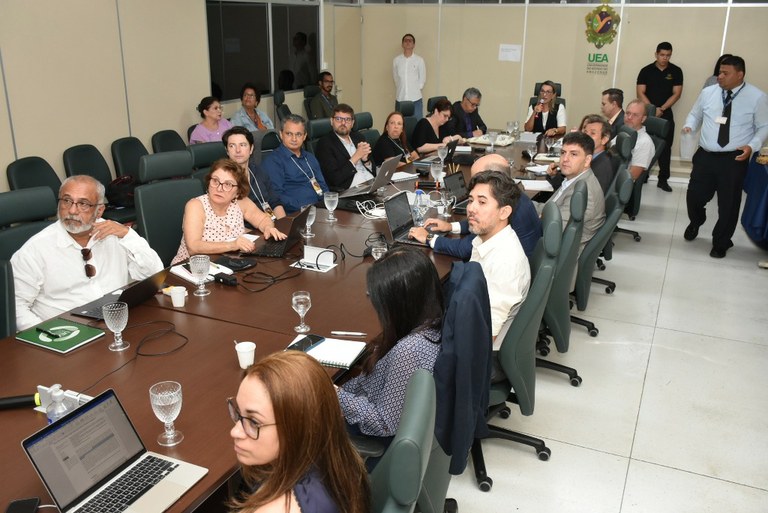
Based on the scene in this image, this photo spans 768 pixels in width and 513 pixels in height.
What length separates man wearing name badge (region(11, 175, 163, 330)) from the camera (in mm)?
2971

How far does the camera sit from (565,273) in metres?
3.56

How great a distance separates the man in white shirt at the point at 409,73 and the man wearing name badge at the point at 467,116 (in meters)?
2.38

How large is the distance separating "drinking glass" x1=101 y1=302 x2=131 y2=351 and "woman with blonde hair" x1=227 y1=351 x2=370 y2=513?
3.80 feet

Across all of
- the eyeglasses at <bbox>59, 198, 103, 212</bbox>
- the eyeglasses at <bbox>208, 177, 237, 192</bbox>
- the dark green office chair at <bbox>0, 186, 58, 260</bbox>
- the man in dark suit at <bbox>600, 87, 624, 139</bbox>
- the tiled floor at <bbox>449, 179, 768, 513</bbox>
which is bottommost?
the tiled floor at <bbox>449, 179, 768, 513</bbox>

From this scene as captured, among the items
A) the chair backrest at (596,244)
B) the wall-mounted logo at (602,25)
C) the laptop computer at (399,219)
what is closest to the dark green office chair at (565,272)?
the chair backrest at (596,244)

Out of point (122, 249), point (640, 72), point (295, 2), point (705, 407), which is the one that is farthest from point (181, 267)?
point (640, 72)

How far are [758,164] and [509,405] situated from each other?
4.44 meters

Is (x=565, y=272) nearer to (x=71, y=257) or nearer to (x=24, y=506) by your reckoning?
(x=71, y=257)

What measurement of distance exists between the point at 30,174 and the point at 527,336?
171 inches

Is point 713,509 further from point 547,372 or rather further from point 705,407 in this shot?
point 547,372

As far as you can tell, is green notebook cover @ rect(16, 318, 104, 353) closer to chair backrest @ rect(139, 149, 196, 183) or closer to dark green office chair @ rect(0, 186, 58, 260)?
dark green office chair @ rect(0, 186, 58, 260)

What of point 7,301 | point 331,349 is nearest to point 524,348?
point 331,349

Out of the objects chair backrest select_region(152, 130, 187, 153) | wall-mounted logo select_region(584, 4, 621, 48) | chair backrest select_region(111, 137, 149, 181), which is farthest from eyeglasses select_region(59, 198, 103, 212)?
wall-mounted logo select_region(584, 4, 621, 48)

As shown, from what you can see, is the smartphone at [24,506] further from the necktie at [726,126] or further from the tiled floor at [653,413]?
the necktie at [726,126]
